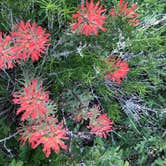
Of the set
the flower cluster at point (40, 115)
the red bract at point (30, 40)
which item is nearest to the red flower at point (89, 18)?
the red bract at point (30, 40)

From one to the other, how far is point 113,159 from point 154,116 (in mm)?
495

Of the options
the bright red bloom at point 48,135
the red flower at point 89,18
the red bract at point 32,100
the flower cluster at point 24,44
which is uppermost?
the red flower at point 89,18

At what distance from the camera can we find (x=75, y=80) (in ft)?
6.23

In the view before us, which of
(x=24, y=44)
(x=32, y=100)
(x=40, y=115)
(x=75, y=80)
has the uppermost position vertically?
(x=24, y=44)

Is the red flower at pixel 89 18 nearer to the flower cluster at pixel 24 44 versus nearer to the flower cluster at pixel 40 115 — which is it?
the flower cluster at pixel 24 44

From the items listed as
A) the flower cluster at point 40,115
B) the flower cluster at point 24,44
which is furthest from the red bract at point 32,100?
the flower cluster at point 24,44

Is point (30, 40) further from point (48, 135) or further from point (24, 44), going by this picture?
point (48, 135)

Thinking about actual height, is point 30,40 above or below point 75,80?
above

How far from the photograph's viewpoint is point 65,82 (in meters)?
1.85

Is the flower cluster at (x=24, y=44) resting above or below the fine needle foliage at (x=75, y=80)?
above

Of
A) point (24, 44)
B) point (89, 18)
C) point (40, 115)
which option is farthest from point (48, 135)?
point (89, 18)

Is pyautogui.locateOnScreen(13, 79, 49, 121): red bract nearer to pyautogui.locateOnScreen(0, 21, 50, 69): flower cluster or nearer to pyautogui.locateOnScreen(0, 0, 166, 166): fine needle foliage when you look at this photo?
pyautogui.locateOnScreen(0, 0, 166, 166): fine needle foliage

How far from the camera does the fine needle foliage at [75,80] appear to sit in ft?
4.69

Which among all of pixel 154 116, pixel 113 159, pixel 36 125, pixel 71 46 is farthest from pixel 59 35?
pixel 154 116
